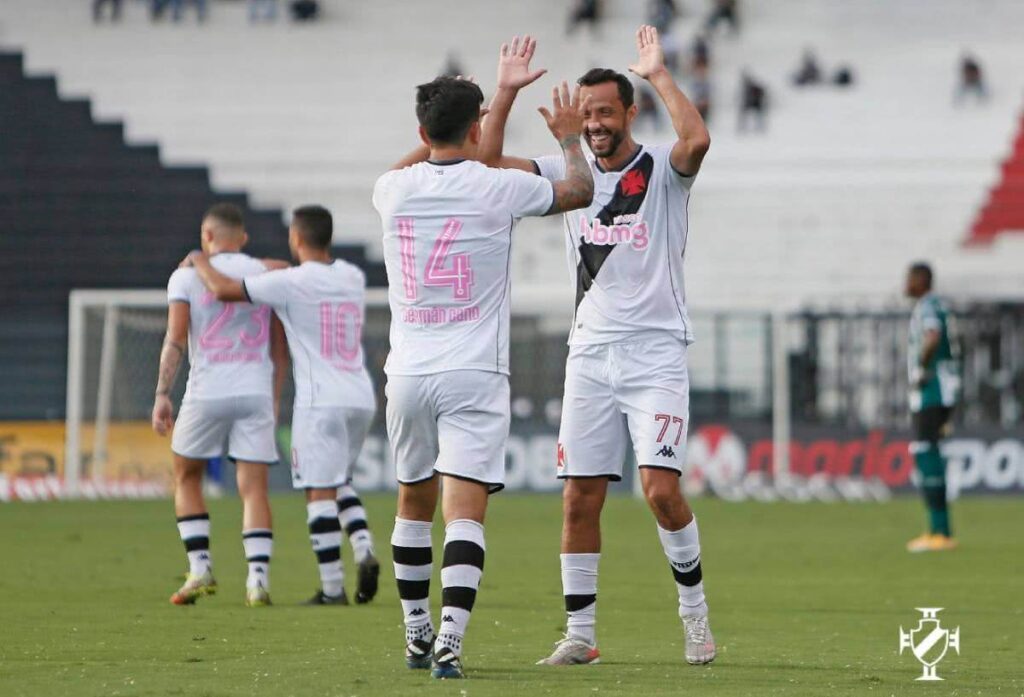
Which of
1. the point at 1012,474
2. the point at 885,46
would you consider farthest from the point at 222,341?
the point at 885,46

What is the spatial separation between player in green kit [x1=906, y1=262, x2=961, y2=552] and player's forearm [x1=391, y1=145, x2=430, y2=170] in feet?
28.5

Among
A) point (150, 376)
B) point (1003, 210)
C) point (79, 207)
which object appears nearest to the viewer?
Answer: point (150, 376)

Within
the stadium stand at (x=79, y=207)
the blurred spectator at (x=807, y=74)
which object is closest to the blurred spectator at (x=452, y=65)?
the stadium stand at (x=79, y=207)

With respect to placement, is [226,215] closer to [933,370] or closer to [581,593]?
[581,593]

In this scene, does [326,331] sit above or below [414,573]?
above

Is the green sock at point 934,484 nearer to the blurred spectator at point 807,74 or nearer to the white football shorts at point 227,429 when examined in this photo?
the white football shorts at point 227,429

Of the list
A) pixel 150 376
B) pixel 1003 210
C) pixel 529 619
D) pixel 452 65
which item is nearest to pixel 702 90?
pixel 452 65

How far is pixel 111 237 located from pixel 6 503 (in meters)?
9.49

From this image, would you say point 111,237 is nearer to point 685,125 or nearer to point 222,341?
point 222,341

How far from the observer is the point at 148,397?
24172 millimetres

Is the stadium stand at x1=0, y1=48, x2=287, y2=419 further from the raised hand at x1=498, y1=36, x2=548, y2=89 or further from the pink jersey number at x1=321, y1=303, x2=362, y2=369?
the raised hand at x1=498, y1=36, x2=548, y2=89

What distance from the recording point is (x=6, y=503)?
21.8 m

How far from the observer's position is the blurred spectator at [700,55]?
35.1 meters

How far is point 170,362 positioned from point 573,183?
160 inches
